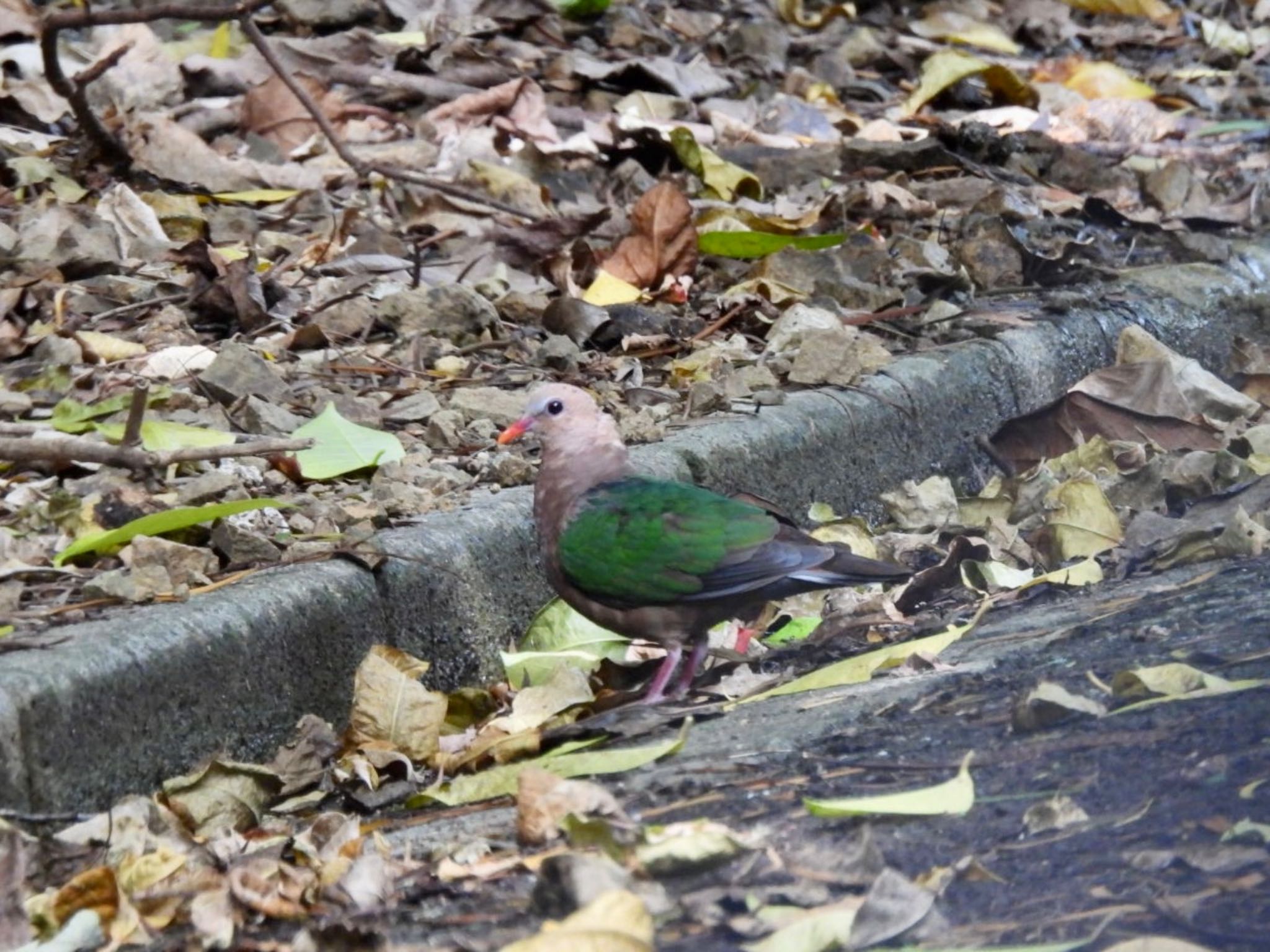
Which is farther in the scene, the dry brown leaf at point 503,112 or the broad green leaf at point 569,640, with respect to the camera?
the dry brown leaf at point 503,112

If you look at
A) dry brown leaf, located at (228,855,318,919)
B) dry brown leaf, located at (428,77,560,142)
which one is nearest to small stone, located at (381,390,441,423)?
dry brown leaf, located at (228,855,318,919)

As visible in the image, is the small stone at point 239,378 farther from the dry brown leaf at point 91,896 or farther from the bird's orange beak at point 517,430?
the dry brown leaf at point 91,896

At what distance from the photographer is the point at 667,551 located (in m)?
3.58

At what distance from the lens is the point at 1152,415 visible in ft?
16.0

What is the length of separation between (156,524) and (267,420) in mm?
841

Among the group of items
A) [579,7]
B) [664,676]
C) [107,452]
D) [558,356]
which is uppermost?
[107,452]

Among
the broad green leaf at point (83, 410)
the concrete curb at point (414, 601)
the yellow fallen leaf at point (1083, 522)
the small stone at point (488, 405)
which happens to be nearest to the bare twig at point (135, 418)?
the concrete curb at point (414, 601)

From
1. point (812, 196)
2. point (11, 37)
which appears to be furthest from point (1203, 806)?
point (11, 37)

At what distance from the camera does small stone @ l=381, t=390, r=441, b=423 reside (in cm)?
443

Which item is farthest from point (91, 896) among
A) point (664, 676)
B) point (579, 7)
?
point (579, 7)

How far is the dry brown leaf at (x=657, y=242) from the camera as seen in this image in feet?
17.7

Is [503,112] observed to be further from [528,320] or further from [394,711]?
[394,711]

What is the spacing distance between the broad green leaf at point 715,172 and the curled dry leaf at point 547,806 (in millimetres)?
4237

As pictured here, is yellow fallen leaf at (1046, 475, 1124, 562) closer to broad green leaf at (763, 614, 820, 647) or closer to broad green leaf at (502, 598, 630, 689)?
broad green leaf at (763, 614, 820, 647)
